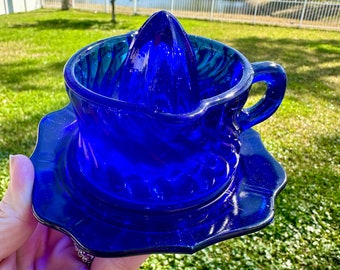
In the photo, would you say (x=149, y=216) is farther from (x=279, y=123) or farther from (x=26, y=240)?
(x=279, y=123)

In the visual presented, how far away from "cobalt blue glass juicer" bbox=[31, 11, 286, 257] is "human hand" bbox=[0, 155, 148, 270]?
0.12ft

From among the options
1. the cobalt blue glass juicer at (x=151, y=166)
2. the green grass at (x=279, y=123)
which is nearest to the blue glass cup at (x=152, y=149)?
the cobalt blue glass juicer at (x=151, y=166)

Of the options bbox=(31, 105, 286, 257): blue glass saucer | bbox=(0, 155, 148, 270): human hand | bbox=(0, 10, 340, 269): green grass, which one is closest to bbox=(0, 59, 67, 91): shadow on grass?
bbox=(0, 10, 340, 269): green grass

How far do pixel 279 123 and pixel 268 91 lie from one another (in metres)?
2.05

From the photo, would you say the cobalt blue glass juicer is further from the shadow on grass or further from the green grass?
the shadow on grass

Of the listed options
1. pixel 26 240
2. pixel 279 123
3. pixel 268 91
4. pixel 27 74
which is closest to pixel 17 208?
pixel 26 240

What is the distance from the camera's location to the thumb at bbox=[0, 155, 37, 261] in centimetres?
64

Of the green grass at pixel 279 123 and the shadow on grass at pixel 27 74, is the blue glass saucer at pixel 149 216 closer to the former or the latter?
the green grass at pixel 279 123

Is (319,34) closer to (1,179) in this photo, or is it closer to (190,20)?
(190,20)

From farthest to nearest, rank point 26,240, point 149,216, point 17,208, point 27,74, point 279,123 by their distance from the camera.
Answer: point 27,74
point 279,123
point 26,240
point 17,208
point 149,216

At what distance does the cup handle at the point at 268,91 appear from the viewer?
27.4 inches

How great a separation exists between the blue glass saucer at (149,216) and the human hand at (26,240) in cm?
4

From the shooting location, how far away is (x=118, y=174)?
0.62m

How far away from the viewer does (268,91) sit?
0.73 meters
